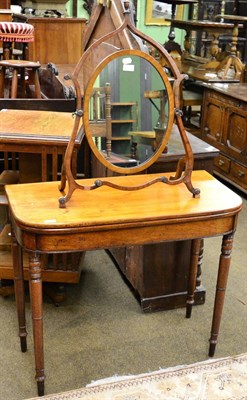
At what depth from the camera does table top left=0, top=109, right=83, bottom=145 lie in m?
2.36

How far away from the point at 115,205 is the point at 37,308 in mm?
477

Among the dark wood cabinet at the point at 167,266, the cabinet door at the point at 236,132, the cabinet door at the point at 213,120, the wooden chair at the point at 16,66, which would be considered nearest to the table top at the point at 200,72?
the cabinet door at the point at 213,120

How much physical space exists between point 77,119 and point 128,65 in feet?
0.99

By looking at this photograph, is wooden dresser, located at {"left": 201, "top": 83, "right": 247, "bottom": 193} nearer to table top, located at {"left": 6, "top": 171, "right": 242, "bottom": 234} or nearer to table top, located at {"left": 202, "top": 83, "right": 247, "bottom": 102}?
table top, located at {"left": 202, "top": 83, "right": 247, "bottom": 102}

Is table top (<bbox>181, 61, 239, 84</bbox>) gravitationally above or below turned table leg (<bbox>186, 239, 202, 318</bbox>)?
above

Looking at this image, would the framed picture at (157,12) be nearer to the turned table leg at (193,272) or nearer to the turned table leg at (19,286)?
the turned table leg at (193,272)

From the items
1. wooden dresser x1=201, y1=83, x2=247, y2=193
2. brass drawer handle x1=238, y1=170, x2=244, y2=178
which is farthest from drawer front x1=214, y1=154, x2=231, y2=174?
brass drawer handle x1=238, y1=170, x2=244, y2=178

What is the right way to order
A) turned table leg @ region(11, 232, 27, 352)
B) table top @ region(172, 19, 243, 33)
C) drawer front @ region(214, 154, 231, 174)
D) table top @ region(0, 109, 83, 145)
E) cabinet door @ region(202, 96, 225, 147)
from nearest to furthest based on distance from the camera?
turned table leg @ region(11, 232, 27, 352)
table top @ region(0, 109, 83, 145)
drawer front @ region(214, 154, 231, 174)
cabinet door @ region(202, 96, 225, 147)
table top @ region(172, 19, 243, 33)

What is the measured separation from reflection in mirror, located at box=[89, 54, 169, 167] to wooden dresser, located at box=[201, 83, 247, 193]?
2.24 metres

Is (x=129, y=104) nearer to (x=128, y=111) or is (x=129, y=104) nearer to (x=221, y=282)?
(x=128, y=111)

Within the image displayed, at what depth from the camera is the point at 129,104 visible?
2102 mm

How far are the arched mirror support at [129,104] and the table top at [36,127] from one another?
0.25 meters

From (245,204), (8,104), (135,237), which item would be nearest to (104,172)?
(8,104)

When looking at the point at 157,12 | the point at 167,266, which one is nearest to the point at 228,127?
the point at 167,266
